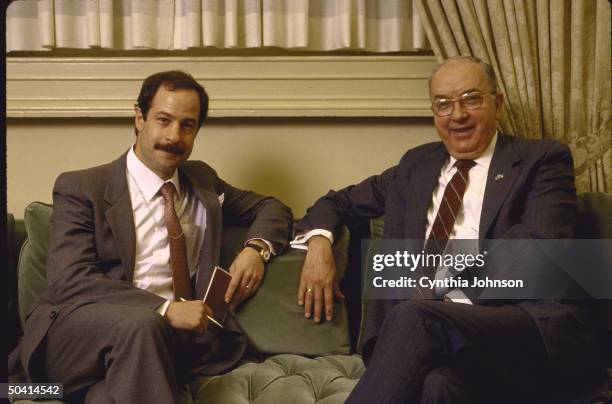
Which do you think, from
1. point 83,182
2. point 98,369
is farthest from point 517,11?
point 98,369

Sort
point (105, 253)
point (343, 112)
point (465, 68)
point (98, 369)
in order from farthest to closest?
1. point (343, 112)
2. point (465, 68)
3. point (105, 253)
4. point (98, 369)

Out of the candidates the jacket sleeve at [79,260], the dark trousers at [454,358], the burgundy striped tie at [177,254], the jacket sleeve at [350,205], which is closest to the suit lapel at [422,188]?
the jacket sleeve at [350,205]

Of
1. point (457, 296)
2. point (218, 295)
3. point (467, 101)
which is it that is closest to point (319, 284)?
point (218, 295)

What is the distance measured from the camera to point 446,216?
A: 211cm

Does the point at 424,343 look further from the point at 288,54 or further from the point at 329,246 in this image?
Answer: the point at 288,54

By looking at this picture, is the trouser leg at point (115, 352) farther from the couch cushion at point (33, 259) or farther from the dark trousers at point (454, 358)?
the dark trousers at point (454, 358)

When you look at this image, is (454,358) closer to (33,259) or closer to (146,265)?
(146,265)

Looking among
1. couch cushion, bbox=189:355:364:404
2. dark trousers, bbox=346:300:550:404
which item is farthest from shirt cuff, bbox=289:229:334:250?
dark trousers, bbox=346:300:550:404

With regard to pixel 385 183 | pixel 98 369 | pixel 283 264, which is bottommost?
pixel 98 369

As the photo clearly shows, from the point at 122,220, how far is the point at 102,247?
94 millimetres

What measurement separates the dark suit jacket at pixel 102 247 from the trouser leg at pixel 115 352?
55 mm

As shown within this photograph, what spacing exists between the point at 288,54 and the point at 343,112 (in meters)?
0.31

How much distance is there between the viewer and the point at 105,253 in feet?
6.59

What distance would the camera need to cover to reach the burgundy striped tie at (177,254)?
2057 mm
